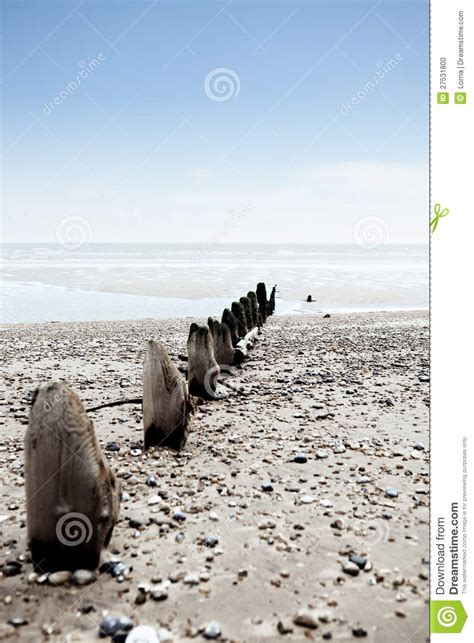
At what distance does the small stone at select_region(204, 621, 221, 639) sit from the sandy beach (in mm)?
34

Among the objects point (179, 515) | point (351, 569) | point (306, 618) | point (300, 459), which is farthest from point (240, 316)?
point (306, 618)

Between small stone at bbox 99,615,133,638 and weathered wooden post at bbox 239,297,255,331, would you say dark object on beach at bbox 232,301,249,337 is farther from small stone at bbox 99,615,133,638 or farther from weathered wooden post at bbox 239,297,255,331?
small stone at bbox 99,615,133,638

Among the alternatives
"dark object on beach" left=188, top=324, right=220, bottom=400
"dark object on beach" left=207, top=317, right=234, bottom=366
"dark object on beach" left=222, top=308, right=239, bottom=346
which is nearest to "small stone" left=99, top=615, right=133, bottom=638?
"dark object on beach" left=188, top=324, right=220, bottom=400

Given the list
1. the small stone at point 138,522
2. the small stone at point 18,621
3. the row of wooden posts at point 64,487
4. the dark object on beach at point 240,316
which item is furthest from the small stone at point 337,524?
the dark object on beach at point 240,316

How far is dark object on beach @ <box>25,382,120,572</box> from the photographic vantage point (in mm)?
3629

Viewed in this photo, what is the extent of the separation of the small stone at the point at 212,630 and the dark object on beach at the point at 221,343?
724 cm

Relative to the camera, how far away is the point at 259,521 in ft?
14.4

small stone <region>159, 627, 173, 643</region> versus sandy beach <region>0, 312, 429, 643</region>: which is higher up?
sandy beach <region>0, 312, 429, 643</region>

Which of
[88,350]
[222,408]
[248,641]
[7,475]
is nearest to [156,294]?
[88,350]

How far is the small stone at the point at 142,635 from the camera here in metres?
3.06

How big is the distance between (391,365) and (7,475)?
8.02 meters
